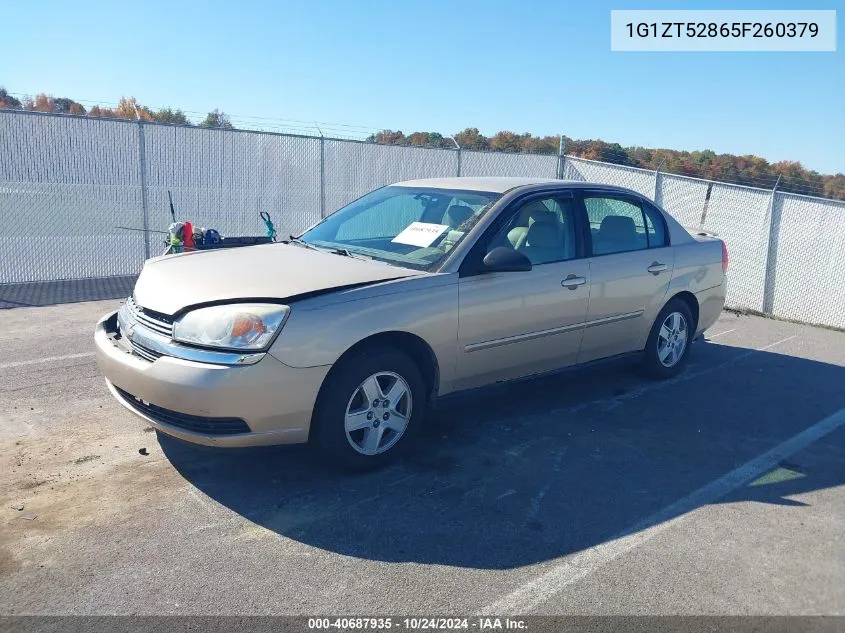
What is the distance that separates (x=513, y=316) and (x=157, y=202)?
796cm

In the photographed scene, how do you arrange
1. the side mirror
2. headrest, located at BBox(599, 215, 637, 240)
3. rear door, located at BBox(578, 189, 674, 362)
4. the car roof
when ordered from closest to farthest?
the side mirror < the car roof < rear door, located at BBox(578, 189, 674, 362) < headrest, located at BBox(599, 215, 637, 240)

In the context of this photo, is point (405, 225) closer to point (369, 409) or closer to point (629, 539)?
point (369, 409)

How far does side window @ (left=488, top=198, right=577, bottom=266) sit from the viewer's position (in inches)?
198

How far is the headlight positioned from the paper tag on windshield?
4.44 feet

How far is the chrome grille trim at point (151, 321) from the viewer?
3928 mm

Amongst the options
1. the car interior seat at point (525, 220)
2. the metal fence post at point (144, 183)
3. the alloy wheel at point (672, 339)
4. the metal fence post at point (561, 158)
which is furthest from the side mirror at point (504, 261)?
the metal fence post at point (561, 158)

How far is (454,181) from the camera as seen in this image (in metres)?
5.70

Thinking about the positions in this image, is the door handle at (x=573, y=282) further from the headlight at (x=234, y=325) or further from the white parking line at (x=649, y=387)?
the headlight at (x=234, y=325)

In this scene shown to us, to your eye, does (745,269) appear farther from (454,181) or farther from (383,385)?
(383,385)

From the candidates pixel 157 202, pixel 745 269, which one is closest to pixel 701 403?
pixel 745 269

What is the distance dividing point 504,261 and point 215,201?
839 cm

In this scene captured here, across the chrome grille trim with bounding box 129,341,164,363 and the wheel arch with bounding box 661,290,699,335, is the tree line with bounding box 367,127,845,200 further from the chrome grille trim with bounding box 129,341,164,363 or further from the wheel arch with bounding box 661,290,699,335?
the chrome grille trim with bounding box 129,341,164,363

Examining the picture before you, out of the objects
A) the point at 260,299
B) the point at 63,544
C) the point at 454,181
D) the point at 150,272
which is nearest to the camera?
the point at 63,544

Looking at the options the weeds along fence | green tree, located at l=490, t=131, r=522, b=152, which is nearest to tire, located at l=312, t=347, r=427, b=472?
the weeds along fence
